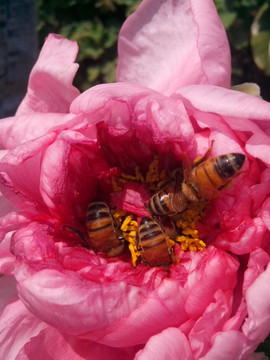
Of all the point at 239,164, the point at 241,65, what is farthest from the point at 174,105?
the point at 241,65

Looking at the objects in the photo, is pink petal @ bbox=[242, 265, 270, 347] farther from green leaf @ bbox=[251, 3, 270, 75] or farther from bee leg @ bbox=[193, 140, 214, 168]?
green leaf @ bbox=[251, 3, 270, 75]

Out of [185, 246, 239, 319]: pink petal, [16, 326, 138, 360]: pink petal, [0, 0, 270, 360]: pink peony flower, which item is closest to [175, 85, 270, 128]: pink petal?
[0, 0, 270, 360]: pink peony flower

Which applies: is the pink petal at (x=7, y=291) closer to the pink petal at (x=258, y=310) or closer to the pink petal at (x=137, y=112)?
the pink petal at (x=137, y=112)

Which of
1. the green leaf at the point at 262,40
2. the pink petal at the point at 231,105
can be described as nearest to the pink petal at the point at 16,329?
the pink petal at the point at 231,105

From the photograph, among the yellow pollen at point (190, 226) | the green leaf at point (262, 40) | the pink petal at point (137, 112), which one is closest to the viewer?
the pink petal at point (137, 112)

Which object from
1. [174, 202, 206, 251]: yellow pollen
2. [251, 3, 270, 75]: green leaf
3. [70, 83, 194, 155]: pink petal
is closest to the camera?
[70, 83, 194, 155]: pink petal

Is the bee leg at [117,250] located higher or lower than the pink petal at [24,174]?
lower
